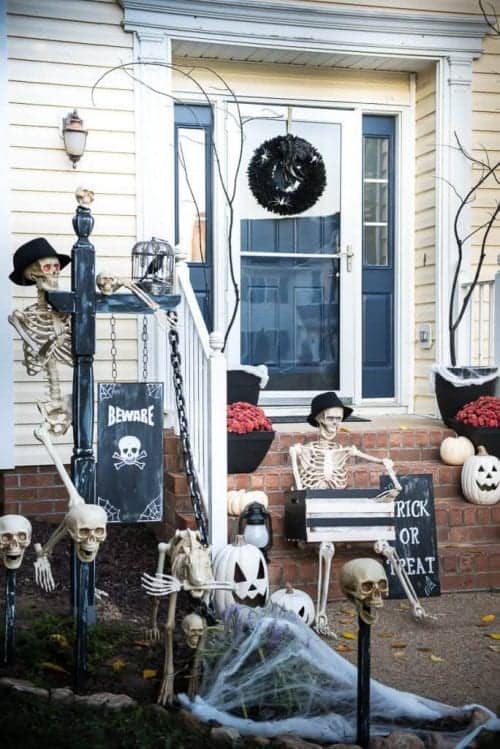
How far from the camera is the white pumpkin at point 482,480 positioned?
5.43m

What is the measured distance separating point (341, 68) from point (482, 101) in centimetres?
102

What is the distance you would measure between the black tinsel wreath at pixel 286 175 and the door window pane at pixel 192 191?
378mm

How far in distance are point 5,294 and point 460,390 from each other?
289 cm

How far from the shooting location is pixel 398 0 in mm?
6473

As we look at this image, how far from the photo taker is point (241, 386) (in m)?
5.91

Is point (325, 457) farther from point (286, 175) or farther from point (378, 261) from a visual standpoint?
point (286, 175)

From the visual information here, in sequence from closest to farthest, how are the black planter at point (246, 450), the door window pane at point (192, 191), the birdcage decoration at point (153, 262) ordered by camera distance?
the birdcage decoration at point (153, 262), the black planter at point (246, 450), the door window pane at point (192, 191)

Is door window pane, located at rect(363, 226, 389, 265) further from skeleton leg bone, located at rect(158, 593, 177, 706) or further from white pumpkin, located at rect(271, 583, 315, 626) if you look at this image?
skeleton leg bone, located at rect(158, 593, 177, 706)

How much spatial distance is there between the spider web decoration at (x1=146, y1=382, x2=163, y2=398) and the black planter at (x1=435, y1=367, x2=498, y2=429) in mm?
2297

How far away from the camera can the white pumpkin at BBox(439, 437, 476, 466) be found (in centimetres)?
565

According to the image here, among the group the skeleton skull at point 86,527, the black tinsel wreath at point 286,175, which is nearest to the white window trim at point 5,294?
the black tinsel wreath at point 286,175

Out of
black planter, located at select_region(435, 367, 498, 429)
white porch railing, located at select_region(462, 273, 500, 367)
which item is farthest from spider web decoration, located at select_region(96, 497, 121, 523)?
white porch railing, located at select_region(462, 273, 500, 367)

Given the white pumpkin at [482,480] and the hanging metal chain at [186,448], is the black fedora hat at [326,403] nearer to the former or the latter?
the hanging metal chain at [186,448]

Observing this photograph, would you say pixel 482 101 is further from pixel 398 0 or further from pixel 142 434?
pixel 142 434
